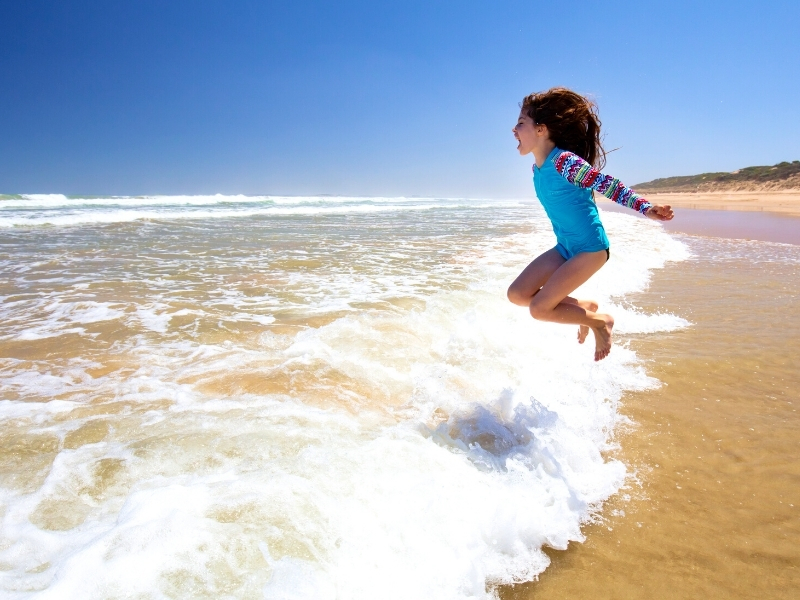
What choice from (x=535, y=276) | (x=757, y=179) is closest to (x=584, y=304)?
(x=535, y=276)

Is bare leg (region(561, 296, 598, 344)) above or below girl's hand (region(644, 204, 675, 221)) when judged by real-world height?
below

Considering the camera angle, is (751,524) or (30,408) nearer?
(751,524)

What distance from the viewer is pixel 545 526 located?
213 cm

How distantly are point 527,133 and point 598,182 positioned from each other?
645 millimetres

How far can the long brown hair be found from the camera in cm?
333

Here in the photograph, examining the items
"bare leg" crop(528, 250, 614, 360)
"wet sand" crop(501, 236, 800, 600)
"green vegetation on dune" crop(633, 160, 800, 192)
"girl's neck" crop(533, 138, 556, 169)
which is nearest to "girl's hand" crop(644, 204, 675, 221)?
"bare leg" crop(528, 250, 614, 360)

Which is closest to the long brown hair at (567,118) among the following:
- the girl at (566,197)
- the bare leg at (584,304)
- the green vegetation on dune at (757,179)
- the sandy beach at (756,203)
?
the girl at (566,197)

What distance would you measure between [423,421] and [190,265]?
6.84 metres

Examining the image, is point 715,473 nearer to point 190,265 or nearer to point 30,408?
point 30,408

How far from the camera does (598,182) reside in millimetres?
3074

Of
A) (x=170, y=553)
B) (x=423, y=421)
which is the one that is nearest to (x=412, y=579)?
(x=170, y=553)

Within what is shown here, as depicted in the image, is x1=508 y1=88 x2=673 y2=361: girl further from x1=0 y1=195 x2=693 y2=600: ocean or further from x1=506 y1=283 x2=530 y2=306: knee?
x1=0 y1=195 x2=693 y2=600: ocean

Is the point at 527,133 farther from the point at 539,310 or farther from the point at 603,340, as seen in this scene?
the point at 603,340

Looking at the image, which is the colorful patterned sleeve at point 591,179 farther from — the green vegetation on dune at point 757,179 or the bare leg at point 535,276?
the green vegetation on dune at point 757,179
